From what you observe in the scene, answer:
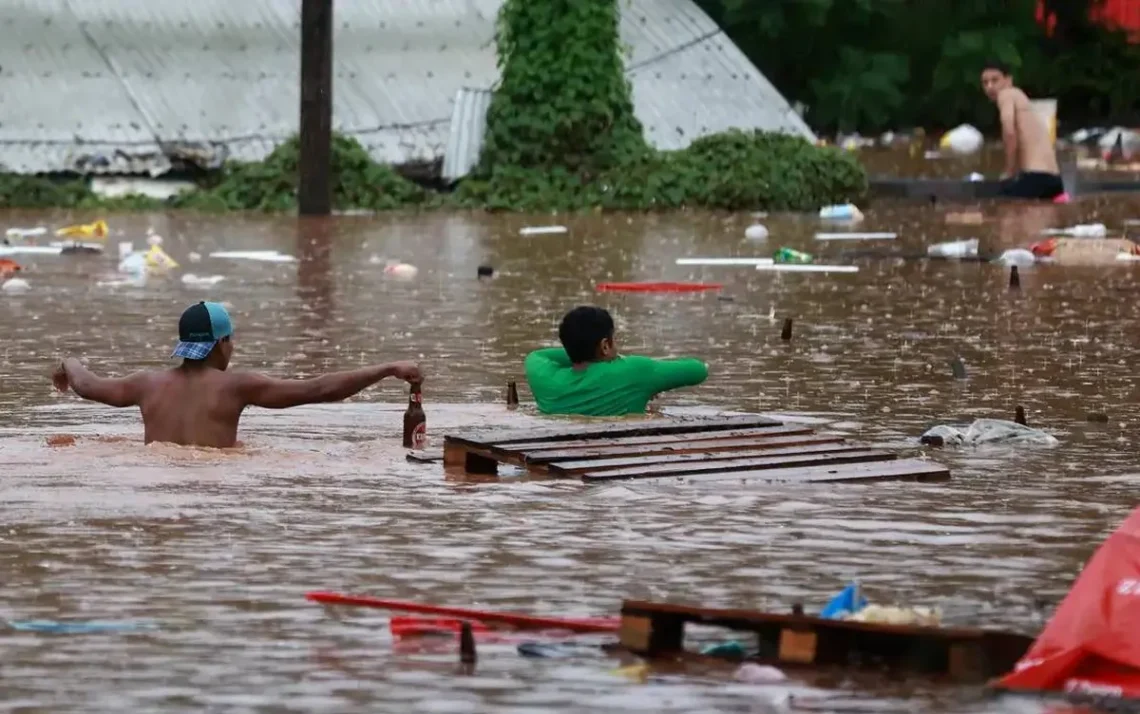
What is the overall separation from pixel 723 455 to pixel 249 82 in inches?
788

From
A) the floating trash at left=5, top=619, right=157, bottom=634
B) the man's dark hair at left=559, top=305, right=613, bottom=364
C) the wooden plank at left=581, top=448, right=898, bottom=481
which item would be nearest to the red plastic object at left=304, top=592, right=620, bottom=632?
the floating trash at left=5, top=619, right=157, bottom=634

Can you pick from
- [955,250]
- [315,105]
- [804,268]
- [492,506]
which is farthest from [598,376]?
[315,105]

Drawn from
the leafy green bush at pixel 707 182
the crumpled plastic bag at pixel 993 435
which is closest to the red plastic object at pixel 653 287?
the crumpled plastic bag at pixel 993 435

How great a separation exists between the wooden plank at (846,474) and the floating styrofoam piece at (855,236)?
1338 centimetres

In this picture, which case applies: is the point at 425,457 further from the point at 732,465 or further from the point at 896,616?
the point at 896,616

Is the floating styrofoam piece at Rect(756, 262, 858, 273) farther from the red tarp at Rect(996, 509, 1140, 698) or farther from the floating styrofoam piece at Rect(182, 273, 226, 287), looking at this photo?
the red tarp at Rect(996, 509, 1140, 698)

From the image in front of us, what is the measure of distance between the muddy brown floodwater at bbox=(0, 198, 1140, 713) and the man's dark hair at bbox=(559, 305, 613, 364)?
18.0 inches

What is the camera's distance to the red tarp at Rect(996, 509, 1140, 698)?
6.17 m

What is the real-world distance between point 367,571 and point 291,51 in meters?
22.4

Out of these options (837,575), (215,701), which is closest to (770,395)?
(837,575)

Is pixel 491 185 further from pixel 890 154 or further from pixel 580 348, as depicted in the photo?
pixel 580 348

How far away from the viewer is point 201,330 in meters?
10.4

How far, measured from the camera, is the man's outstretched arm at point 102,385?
10617 mm

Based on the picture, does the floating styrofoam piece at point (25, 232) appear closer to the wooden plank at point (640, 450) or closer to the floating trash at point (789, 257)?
the floating trash at point (789, 257)
